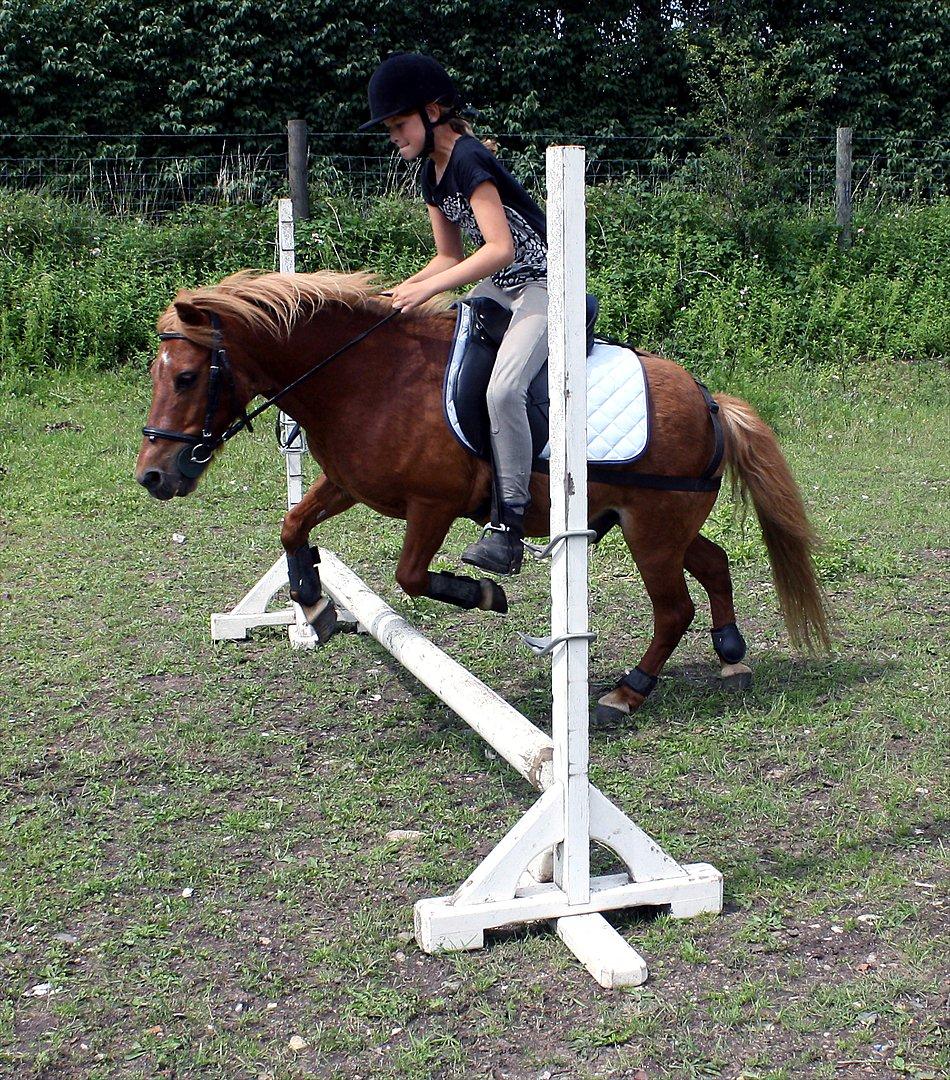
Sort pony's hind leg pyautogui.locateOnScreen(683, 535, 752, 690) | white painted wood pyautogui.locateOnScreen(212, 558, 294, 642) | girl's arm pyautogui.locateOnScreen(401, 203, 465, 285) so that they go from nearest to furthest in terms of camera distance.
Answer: girl's arm pyautogui.locateOnScreen(401, 203, 465, 285)
pony's hind leg pyautogui.locateOnScreen(683, 535, 752, 690)
white painted wood pyautogui.locateOnScreen(212, 558, 294, 642)

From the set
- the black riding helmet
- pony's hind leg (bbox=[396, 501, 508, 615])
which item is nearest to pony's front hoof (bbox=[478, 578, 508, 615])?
Result: pony's hind leg (bbox=[396, 501, 508, 615])

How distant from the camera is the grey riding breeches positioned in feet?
13.9

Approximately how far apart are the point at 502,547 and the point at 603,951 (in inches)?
66.4

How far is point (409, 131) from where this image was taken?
406 centimetres

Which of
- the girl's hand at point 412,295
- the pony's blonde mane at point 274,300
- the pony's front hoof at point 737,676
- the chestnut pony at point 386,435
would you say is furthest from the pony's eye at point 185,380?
the pony's front hoof at point 737,676

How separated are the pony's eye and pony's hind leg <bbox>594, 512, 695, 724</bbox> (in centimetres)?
181

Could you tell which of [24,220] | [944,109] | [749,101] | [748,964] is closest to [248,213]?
[24,220]

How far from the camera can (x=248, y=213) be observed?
1263 cm

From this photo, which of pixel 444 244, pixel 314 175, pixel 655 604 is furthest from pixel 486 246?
pixel 314 175

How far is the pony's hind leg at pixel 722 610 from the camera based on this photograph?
202 inches

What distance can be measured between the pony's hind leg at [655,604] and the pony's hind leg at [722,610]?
0.81 ft

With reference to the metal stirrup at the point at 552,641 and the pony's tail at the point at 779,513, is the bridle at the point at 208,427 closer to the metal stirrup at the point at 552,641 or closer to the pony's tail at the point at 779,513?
the metal stirrup at the point at 552,641

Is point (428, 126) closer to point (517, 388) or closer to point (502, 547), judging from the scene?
point (517, 388)

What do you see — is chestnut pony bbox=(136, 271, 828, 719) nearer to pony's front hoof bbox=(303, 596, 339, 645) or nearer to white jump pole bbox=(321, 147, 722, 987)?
pony's front hoof bbox=(303, 596, 339, 645)
